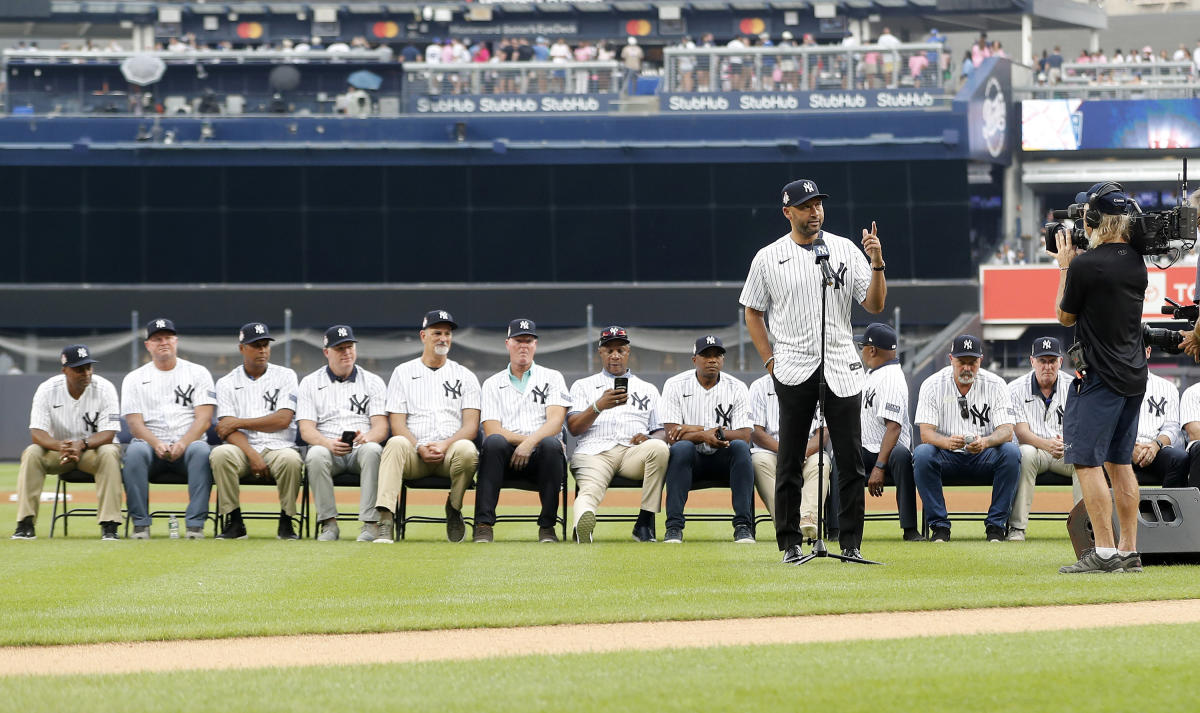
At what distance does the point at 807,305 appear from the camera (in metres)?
8.34

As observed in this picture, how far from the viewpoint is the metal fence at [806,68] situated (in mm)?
36000

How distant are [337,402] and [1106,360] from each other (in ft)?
20.2

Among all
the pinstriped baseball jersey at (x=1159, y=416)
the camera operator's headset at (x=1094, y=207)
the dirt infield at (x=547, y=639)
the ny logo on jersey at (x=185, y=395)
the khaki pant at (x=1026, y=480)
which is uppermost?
the camera operator's headset at (x=1094, y=207)

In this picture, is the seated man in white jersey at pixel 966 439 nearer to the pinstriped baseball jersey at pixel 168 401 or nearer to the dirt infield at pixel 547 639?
the dirt infield at pixel 547 639

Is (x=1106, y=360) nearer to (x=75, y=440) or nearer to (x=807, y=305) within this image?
(x=807, y=305)

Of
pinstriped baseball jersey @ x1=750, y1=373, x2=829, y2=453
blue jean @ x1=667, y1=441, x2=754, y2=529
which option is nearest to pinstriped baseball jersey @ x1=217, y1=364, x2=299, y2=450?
blue jean @ x1=667, y1=441, x2=754, y2=529

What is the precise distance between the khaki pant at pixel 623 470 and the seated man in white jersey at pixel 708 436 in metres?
0.10

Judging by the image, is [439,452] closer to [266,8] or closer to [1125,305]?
[1125,305]

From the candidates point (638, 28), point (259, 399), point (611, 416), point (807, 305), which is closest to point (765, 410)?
point (611, 416)

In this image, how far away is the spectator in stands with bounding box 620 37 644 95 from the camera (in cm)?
3719

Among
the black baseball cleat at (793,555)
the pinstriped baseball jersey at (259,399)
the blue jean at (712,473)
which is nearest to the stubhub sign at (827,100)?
the pinstriped baseball jersey at (259,399)

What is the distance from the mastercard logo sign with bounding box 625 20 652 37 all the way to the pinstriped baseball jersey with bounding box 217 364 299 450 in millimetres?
30400

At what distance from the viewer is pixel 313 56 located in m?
36.4

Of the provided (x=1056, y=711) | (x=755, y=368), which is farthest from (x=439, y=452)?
(x=755, y=368)
